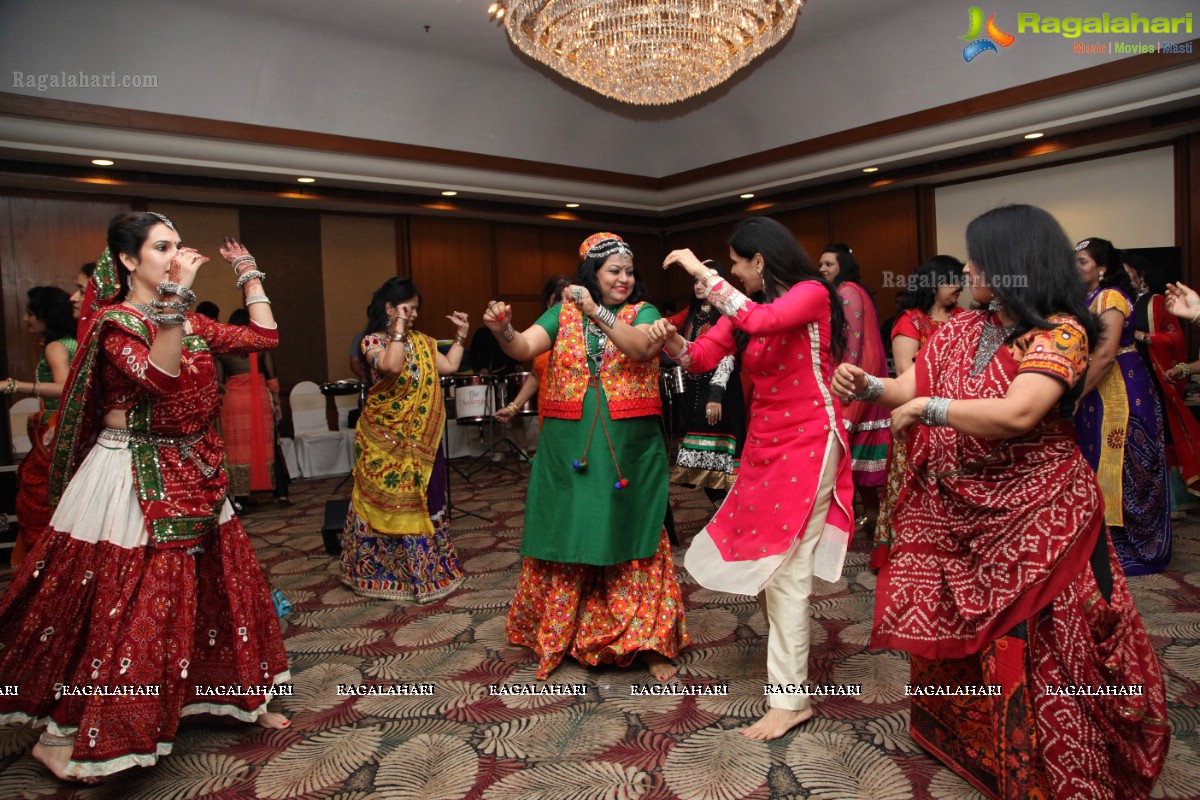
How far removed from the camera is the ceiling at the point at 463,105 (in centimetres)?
554

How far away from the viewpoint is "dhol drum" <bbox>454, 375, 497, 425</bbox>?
233 inches

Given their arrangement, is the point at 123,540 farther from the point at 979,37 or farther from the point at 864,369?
the point at 979,37

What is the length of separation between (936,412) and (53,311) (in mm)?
3778

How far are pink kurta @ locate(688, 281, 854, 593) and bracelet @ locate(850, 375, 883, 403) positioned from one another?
307 mm

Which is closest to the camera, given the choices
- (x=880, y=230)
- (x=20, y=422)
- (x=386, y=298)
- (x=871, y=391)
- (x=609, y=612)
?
(x=871, y=391)

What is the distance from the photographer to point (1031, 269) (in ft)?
5.57

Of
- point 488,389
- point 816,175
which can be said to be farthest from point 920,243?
point 488,389

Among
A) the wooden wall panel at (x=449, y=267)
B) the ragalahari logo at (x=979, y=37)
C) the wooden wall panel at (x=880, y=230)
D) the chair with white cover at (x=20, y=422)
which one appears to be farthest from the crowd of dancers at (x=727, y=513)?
the wooden wall panel at (x=449, y=267)

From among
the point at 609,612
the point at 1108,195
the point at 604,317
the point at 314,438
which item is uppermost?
the point at 1108,195

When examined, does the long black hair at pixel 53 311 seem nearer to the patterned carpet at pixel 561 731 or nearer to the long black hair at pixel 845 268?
the patterned carpet at pixel 561 731

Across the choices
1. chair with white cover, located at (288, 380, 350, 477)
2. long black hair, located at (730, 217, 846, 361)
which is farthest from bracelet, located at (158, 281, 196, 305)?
chair with white cover, located at (288, 380, 350, 477)

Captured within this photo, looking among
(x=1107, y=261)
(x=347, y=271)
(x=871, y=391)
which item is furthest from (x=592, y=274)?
(x=347, y=271)

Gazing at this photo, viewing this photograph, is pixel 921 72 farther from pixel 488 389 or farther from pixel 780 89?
pixel 488 389

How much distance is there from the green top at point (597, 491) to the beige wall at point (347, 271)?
623 cm
